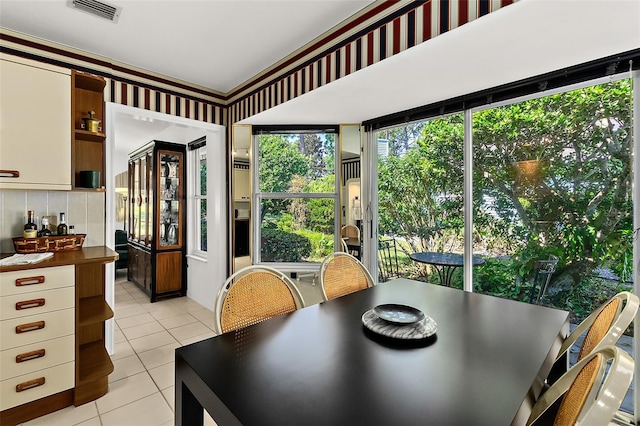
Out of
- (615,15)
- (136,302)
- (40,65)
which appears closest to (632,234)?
(615,15)

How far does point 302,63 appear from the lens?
8.43ft

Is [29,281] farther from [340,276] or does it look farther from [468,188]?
[468,188]

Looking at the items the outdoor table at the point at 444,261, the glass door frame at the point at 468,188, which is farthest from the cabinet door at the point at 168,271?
the outdoor table at the point at 444,261

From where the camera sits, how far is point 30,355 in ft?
6.17

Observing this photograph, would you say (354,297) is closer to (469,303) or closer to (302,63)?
(469,303)

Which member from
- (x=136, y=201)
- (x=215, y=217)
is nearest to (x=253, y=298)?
(x=215, y=217)

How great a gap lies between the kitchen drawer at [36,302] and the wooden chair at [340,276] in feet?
5.52

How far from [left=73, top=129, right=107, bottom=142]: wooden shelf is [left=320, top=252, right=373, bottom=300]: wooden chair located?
2.05 metres

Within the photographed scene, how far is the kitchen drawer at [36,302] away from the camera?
1.80m

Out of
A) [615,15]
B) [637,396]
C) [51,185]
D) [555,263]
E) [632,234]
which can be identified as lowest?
[637,396]

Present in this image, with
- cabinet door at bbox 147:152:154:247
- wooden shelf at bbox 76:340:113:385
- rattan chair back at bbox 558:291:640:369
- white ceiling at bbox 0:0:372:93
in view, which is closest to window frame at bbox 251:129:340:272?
white ceiling at bbox 0:0:372:93

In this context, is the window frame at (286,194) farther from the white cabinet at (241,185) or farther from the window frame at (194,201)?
the window frame at (194,201)

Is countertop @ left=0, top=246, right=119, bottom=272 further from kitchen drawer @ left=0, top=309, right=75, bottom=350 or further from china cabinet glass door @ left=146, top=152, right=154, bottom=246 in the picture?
china cabinet glass door @ left=146, top=152, right=154, bottom=246

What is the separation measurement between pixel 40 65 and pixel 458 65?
111 inches
